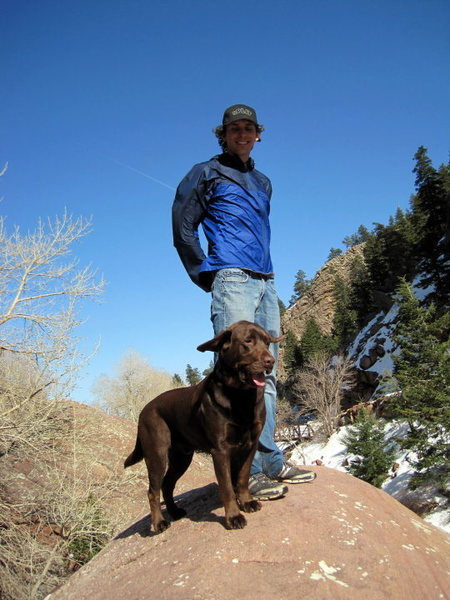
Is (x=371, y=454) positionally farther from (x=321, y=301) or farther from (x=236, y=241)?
(x=321, y=301)

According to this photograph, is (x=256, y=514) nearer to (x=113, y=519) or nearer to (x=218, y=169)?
(x=218, y=169)

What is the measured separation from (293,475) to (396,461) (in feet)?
92.5

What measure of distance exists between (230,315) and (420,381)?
73.4ft

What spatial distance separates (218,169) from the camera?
4441mm

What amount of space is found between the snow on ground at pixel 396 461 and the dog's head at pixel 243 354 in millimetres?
16206

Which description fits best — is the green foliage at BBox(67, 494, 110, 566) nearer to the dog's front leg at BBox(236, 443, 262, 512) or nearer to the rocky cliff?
the dog's front leg at BBox(236, 443, 262, 512)

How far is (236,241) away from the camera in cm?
429

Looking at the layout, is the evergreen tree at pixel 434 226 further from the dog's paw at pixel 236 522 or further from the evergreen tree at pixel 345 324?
the dog's paw at pixel 236 522

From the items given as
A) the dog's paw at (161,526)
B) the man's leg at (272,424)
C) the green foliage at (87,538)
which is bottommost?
the green foliage at (87,538)

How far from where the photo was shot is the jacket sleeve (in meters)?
4.42

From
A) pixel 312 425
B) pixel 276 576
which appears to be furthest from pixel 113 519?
pixel 312 425

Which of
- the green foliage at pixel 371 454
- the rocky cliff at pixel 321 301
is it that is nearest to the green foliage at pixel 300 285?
the rocky cliff at pixel 321 301

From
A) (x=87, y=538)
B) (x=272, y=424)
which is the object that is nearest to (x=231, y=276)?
(x=272, y=424)

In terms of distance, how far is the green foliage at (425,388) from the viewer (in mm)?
22391
